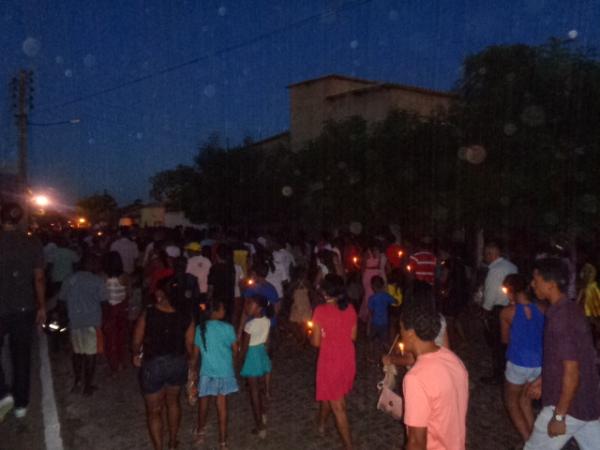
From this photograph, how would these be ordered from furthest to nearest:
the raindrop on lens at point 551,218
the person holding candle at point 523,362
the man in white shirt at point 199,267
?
the raindrop on lens at point 551,218, the man in white shirt at point 199,267, the person holding candle at point 523,362

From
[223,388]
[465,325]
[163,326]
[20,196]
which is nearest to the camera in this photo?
[163,326]

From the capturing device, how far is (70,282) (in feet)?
26.8

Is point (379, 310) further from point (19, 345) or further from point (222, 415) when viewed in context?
point (19, 345)

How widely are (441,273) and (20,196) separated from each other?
2205cm

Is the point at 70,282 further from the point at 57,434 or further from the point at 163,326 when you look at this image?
the point at 163,326

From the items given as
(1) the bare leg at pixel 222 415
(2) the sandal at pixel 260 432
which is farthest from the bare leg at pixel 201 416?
(2) the sandal at pixel 260 432

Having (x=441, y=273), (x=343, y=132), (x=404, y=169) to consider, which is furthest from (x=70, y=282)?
(x=343, y=132)

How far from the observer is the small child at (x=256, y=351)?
6523 millimetres

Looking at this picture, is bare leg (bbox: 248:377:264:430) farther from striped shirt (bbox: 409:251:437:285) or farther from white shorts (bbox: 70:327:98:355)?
striped shirt (bbox: 409:251:437:285)

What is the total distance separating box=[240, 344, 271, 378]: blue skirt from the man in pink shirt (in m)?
3.21

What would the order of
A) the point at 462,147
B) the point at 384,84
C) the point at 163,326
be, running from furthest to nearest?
the point at 384,84, the point at 462,147, the point at 163,326

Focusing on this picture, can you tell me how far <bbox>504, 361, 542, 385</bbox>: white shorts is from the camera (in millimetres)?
5707

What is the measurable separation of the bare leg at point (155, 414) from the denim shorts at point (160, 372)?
0.07 metres

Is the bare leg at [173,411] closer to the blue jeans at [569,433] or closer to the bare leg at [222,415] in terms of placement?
the bare leg at [222,415]
